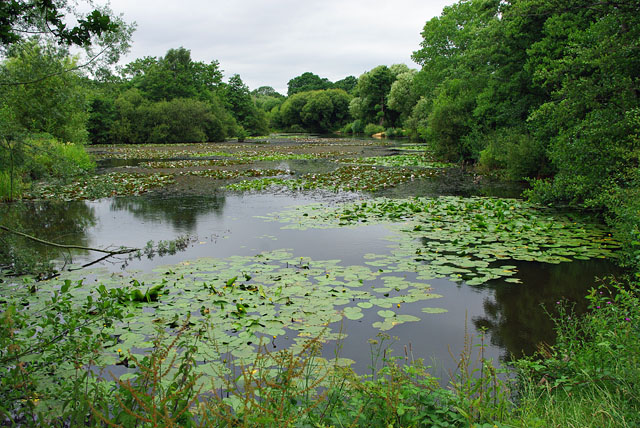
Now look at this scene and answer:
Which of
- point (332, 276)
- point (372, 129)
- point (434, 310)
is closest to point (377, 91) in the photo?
point (372, 129)

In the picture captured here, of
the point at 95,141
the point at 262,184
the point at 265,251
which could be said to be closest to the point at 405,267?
the point at 265,251

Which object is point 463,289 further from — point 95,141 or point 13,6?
point 95,141

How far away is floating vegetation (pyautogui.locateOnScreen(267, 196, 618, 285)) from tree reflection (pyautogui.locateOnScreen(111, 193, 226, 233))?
2011 mm

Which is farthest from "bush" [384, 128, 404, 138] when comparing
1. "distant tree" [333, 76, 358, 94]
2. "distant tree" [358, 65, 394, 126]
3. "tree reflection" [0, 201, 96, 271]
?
"tree reflection" [0, 201, 96, 271]

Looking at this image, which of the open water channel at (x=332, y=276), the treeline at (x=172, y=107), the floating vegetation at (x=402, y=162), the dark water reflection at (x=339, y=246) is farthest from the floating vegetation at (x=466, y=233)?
the treeline at (x=172, y=107)

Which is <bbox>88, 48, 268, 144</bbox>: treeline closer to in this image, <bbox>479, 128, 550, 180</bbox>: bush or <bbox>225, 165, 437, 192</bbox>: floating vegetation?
<bbox>225, 165, 437, 192</bbox>: floating vegetation

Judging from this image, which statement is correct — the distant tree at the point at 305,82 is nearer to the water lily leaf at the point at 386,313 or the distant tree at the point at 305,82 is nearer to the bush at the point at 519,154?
the bush at the point at 519,154

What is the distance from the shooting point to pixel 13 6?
3.89 m

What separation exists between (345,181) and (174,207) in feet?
20.9

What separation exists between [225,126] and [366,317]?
4731cm

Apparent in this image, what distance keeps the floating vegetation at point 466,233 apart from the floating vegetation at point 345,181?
2990mm

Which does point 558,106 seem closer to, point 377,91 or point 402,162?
point 402,162

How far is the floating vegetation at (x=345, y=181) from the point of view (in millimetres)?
Result: 14906

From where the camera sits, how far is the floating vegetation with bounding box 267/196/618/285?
6.76 m
